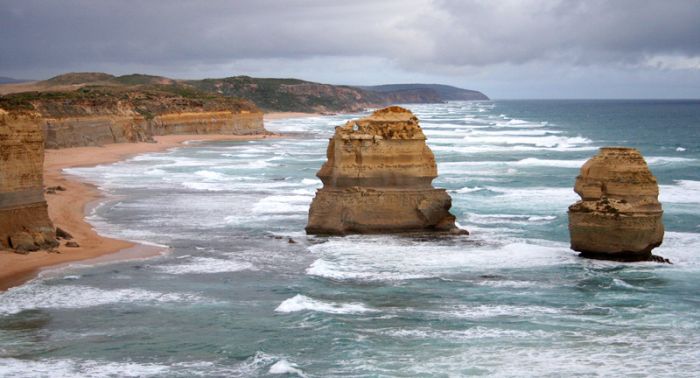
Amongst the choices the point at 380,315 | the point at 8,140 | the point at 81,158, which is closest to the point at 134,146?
the point at 81,158

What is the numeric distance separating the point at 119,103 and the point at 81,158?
62.7ft

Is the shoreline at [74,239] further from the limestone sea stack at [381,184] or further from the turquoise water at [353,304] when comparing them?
the limestone sea stack at [381,184]

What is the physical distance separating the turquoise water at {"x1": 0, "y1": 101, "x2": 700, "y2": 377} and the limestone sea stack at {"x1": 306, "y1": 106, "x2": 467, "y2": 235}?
31.4 inches

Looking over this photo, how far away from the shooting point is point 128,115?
244 feet

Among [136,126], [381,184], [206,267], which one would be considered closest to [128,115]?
[136,126]

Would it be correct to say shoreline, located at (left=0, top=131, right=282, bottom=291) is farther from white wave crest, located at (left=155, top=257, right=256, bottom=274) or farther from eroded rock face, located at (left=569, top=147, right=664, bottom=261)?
eroded rock face, located at (left=569, top=147, right=664, bottom=261)

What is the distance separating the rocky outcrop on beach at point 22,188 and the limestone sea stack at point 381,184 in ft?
24.8

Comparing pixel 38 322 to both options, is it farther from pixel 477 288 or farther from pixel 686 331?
pixel 686 331

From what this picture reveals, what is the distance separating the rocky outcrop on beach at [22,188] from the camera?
2423 cm

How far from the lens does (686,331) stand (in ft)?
56.0

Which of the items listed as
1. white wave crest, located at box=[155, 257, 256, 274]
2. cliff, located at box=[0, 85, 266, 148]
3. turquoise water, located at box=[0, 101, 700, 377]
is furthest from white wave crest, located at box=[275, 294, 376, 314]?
cliff, located at box=[0, 85, 266, 148]

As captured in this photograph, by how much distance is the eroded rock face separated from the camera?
22266 mm

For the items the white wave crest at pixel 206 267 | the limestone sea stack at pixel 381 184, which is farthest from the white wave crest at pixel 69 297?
the limestone sea stack at pixel 381 184

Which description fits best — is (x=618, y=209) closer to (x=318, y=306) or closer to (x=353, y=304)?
(x=353, y=304)
